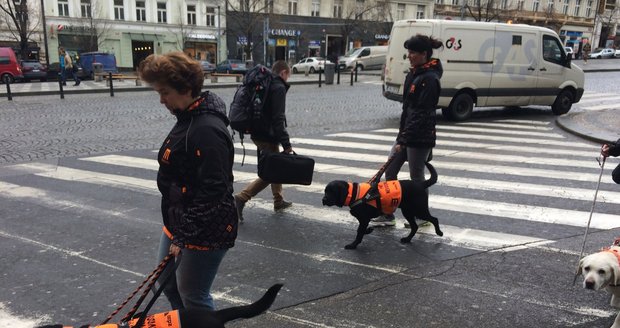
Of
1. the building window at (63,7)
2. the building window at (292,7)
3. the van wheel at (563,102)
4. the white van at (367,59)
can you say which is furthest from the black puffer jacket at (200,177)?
the building window at (292,7)

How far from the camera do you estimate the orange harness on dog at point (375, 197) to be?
449 cm

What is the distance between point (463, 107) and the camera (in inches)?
521

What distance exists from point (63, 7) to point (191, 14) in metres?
11.0

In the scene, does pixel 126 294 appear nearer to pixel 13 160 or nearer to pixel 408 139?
pixel 408 139

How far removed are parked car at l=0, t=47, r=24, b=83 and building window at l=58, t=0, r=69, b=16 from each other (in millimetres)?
16734

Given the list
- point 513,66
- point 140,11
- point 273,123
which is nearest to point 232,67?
point 140,11

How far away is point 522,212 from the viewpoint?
19.3 feet

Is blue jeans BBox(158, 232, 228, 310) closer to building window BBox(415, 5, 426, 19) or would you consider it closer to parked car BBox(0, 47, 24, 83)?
parked car BBox(0, 47, 24, 83)

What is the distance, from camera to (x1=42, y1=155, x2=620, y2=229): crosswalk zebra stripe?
5586 millimetres

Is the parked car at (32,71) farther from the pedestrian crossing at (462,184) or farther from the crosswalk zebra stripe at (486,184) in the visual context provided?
the crosswalk zebra stripe at (486,184)

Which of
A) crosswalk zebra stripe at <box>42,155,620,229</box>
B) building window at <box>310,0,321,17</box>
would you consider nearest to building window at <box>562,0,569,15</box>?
building window at <box>310,0,321,17</box>

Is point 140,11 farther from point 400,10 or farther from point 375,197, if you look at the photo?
point 375,197

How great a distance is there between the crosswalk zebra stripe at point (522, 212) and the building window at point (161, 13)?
144ft

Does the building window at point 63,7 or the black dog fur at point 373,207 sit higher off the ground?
the building window at point 63,7
